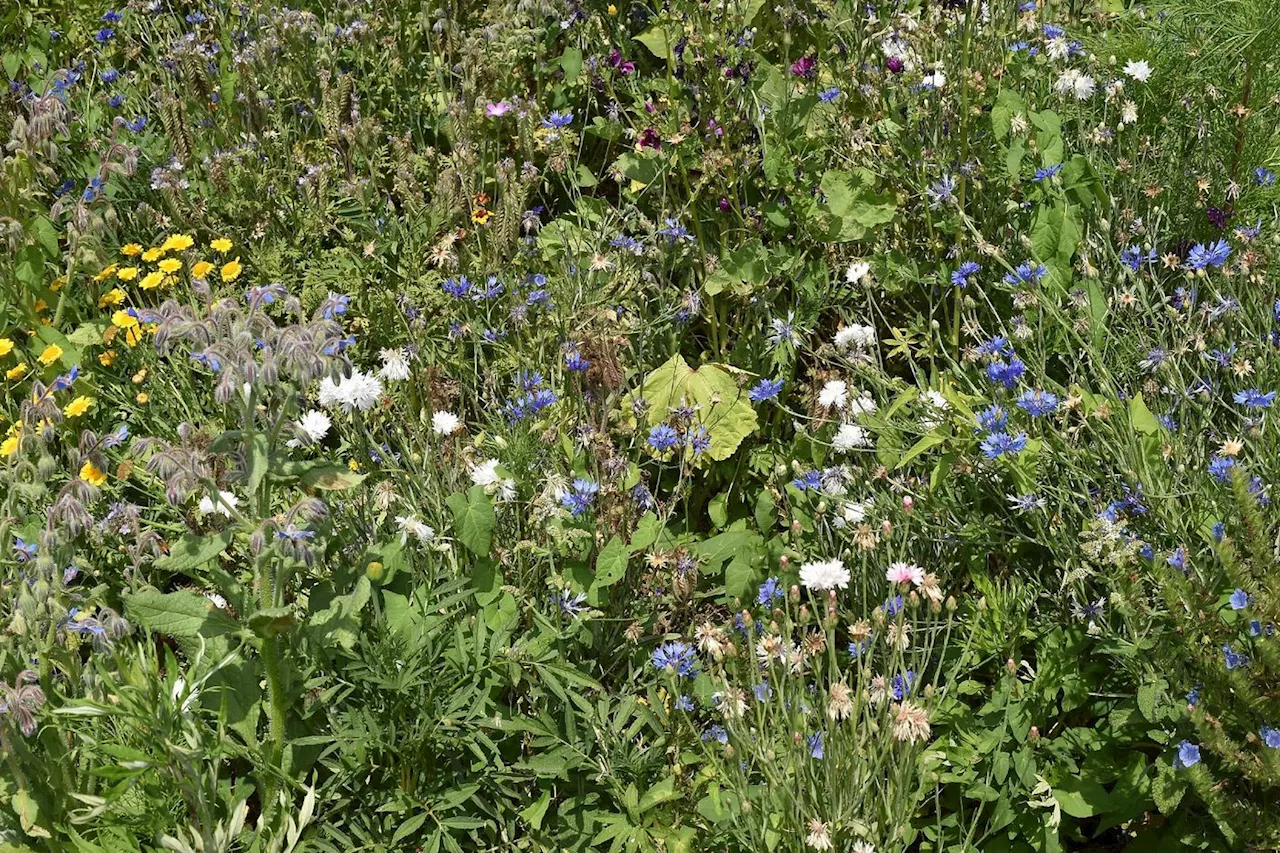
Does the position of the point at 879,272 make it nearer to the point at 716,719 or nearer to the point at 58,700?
the point at 716,719

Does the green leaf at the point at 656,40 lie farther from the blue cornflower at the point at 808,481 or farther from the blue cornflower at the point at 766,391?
the blue cornflower at the point at 808,481

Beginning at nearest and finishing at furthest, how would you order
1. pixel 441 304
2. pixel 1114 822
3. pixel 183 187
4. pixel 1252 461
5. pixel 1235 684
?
1. pixel 1235 684
2. pixel 1114 822
3. pixel 1252 461
4. pixel 441 304
5. pixel 183 187

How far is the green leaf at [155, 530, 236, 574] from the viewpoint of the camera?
2.15 m

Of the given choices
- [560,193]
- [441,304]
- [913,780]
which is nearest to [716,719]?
[913,780]

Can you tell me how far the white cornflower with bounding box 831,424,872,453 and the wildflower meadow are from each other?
0.05 metres

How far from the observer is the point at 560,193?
14.4ft

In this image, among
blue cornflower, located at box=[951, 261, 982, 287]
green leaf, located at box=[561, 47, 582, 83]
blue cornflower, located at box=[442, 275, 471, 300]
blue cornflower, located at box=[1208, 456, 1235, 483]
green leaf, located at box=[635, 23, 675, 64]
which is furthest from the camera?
green leaf, located at box=[561, 47, 582, 83]

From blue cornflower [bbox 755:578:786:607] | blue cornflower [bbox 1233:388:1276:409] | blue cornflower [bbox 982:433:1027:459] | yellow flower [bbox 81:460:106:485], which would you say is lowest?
yellow flower [bbox 81:460:106:485]

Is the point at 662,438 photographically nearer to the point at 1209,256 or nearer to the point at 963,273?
the point at 963,273

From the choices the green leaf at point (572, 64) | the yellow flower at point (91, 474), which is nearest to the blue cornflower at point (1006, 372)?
the yellow flower at point (91, 474)

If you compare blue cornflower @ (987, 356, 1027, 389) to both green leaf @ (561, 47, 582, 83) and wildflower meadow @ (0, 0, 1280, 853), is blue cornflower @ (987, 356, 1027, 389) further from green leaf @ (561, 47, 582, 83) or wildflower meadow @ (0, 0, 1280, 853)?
green leaf @ (561, 47, 582, 83)

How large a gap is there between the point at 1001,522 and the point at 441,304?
1726mm

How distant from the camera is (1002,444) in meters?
2.43

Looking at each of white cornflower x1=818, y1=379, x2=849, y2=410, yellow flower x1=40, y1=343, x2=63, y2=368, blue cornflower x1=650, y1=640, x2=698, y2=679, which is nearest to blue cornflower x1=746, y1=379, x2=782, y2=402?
white cornflower x1=818, y1=379, x2=849, y2=410
